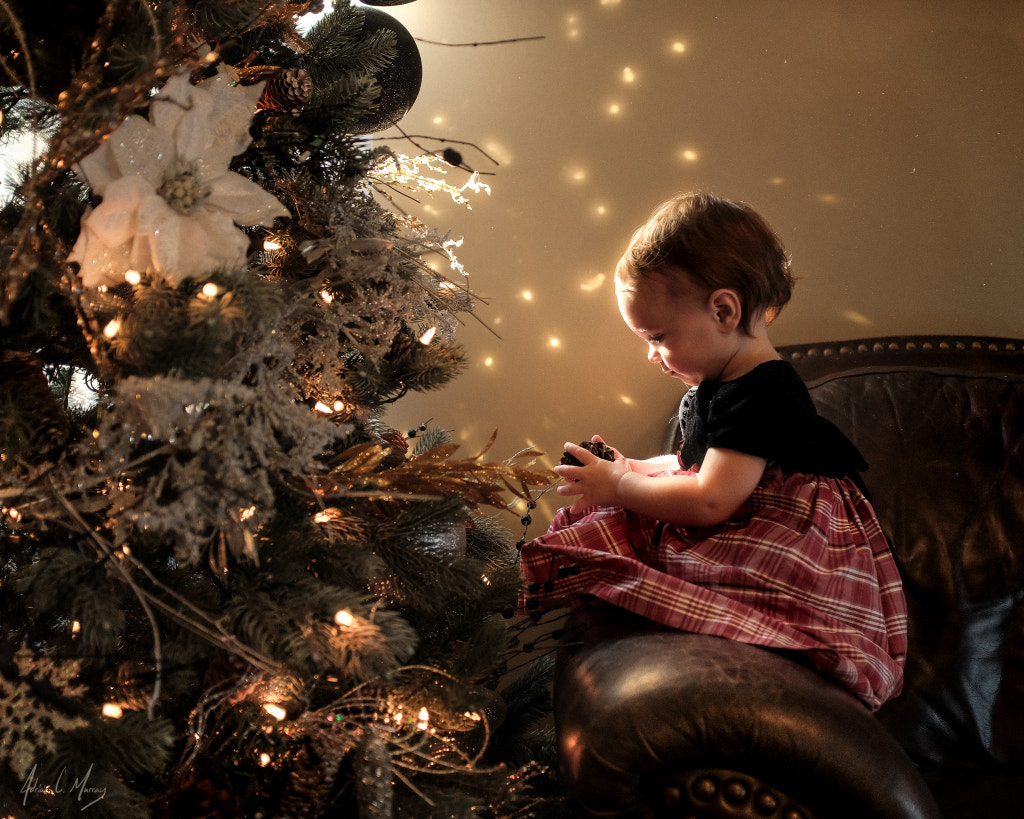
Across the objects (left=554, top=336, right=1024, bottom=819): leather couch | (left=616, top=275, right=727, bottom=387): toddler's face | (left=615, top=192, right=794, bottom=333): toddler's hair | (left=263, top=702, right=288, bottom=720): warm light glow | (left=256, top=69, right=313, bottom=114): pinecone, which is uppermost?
(left=256, top=69, right=313, bottom=114): pinecone

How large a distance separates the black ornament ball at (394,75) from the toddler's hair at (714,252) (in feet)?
1.36

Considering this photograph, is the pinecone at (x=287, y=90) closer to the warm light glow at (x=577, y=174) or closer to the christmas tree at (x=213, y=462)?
the christmas tree at (x=213, y=462)

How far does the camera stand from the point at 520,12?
1548mm

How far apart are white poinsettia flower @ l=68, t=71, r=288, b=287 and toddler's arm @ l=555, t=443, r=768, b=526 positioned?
557 millimetres

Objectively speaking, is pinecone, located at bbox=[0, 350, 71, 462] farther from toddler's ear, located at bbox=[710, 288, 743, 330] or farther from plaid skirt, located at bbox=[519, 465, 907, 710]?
toddler's ear, located at bbox=[710, 288, 743, 330]

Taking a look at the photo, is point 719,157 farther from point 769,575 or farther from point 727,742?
point 727,742

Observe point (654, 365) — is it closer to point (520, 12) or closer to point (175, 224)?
point (520, 12)

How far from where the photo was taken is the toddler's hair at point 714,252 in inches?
41.6

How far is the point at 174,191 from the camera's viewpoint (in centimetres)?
66

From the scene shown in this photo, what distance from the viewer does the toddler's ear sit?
3.47ft

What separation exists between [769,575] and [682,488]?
0.16 meters

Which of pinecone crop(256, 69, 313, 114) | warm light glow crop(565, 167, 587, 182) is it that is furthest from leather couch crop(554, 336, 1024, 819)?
pinecone crop(256, 69, 313, 114)

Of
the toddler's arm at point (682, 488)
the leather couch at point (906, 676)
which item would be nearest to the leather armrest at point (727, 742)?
the leather couch at point (906, 676)

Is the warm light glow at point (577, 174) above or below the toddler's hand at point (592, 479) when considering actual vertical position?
above
